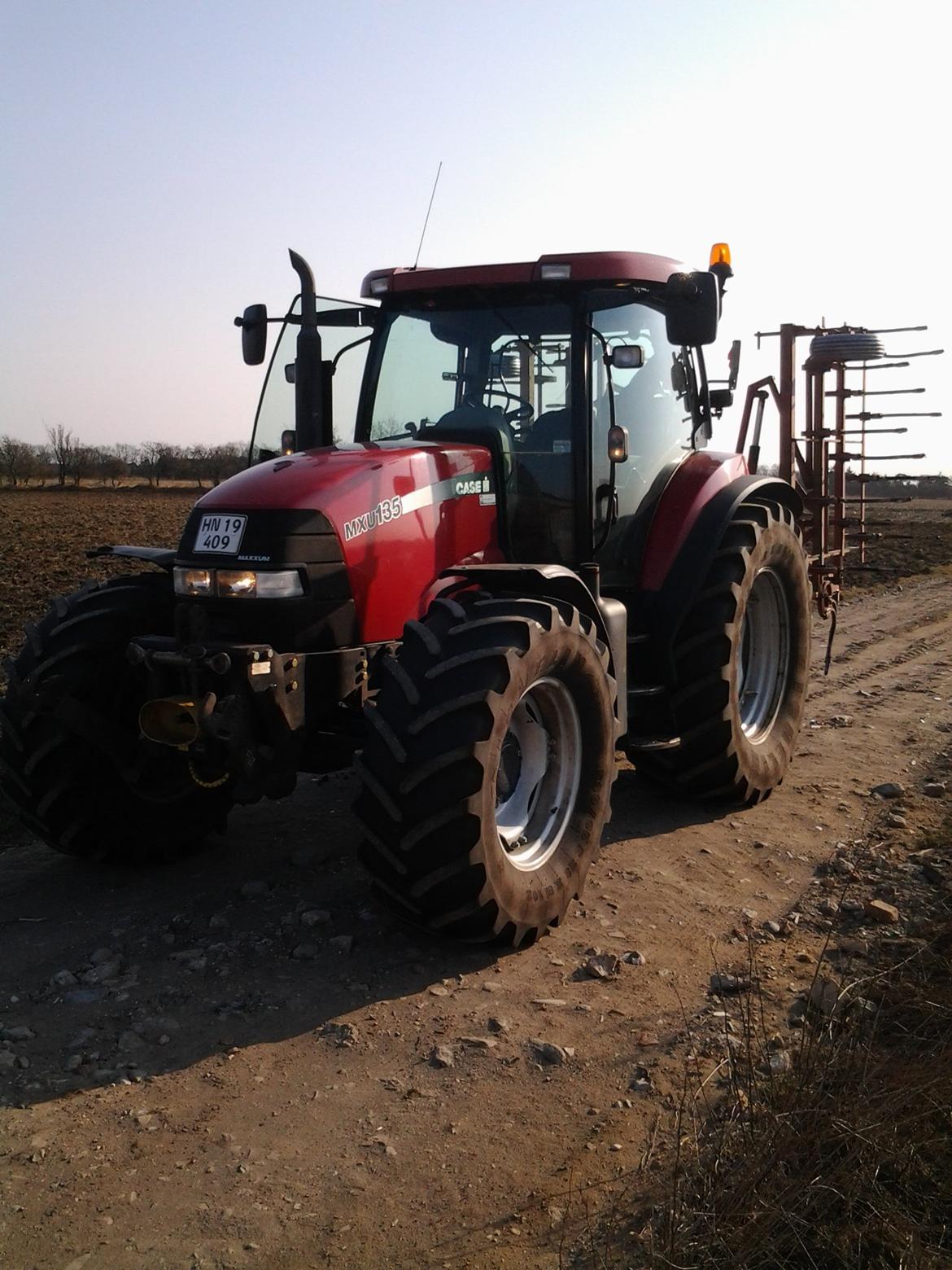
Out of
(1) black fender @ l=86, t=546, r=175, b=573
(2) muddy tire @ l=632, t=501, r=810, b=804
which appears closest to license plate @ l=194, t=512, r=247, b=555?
(1) black fender @ l=86, t=546, r=175, b=573

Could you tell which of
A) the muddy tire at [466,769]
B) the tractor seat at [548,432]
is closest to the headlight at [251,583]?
the muddy tire at [466,769]

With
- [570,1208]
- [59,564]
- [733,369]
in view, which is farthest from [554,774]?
[59,564]

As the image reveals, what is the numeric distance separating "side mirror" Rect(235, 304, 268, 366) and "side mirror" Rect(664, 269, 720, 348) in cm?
177

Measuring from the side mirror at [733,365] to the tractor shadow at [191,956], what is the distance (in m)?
2.54

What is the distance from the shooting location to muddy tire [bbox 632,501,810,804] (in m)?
5.48

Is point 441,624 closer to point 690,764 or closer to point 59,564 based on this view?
point 690,764

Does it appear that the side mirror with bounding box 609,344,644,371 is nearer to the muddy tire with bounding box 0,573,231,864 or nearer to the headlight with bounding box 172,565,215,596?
the headlight with bounding box 172,565,215,596

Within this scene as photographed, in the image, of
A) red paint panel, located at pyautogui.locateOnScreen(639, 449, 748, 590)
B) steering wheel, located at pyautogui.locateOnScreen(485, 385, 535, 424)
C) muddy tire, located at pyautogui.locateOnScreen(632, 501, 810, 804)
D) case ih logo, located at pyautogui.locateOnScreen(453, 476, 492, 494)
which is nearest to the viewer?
case ih logo, located at pyautogui.locateOnScreen(453, 476, 492, 494)

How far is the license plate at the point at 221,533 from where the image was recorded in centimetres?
434

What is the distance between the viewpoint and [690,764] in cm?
561

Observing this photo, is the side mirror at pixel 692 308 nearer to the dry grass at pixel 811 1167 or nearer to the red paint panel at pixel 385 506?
the red paint panel at pixel 385 506

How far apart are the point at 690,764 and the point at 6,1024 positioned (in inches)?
125

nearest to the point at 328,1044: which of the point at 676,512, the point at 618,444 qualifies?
the point at 618,444

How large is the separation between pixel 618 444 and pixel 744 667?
1.83 m
